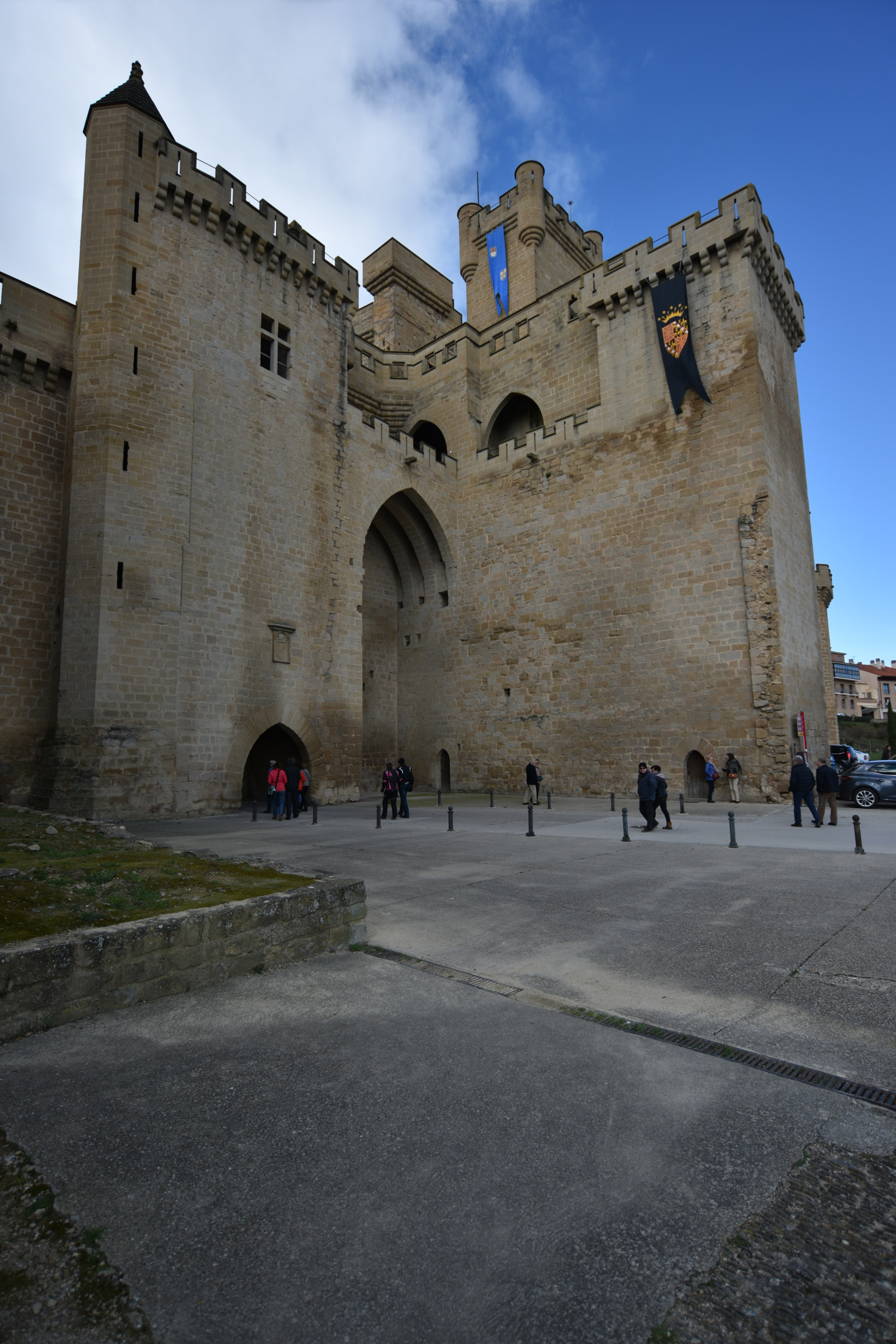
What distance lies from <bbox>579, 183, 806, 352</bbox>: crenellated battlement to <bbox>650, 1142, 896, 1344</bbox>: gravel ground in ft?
71.7

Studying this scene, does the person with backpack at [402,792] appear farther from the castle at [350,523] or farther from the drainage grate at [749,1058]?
the drainage grate at [749,1058]

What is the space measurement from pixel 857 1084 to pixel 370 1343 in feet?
8.25

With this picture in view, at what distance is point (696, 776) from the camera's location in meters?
18.3

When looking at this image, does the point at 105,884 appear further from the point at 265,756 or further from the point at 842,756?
the point at 842,756

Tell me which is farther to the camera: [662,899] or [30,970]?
[662,899]

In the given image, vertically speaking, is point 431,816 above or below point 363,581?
below

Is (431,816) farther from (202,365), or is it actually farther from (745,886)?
(202,365)

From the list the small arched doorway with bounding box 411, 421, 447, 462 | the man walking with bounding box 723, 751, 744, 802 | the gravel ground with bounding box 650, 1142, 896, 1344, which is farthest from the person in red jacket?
the small arched doorway with bounding box 411, 421, 447, 462

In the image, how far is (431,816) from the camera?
640 inches

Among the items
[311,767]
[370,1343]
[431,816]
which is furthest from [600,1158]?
[311,767]

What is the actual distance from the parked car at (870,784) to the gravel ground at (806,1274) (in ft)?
56.3

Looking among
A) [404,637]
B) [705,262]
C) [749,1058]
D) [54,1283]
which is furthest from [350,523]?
[54,1283]

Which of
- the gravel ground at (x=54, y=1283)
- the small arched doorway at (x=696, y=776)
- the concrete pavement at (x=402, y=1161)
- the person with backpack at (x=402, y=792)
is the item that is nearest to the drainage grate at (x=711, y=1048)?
the concrete pavement at (x=402, y=1161)

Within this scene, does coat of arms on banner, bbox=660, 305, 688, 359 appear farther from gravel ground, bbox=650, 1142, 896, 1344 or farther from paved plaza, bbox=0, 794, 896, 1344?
gravel ground, bbox=650, 1142, 896, 1344
